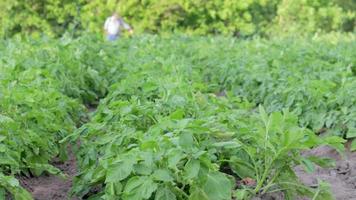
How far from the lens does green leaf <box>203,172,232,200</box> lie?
2.89 m

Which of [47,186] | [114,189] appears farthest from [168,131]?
[47,186]

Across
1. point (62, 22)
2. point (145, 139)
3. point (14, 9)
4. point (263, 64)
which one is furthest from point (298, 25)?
point (145, 139)

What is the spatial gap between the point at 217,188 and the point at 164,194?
0.23 m

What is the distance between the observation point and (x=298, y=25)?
19125 mm

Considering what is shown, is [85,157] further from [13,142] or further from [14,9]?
[14,9]

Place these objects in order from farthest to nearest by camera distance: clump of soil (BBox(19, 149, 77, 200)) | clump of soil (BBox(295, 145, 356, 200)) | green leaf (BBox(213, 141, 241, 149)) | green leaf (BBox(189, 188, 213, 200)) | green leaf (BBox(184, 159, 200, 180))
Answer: clump of soil (BBox(295, 145, 356, 200)) < clump of soil (BBox(19, 149, 77, 200)) < green leaf (BBox(213, 141, 241, 149)) < green leaf (BBox(189, 188, 213, 200)) < green leaf (BBox(184, 159, 200, 180))

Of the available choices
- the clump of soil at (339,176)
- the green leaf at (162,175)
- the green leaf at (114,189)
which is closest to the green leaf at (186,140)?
the green leaf at (162,175)

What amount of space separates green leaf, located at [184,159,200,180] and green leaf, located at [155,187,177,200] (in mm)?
126

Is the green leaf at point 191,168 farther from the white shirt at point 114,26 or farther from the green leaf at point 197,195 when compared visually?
the white shirt at point 114,26

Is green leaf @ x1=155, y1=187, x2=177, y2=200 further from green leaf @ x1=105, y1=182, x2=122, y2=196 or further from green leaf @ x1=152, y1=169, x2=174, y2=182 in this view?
green leaf @ x1=105, y1=182, x2=122, y2=196

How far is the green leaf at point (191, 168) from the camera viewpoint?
2799mm

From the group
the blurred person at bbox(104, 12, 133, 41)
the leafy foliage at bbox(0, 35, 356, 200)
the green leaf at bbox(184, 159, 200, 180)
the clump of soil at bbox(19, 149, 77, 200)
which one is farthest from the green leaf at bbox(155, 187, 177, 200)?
the blurred person at bbox(104, 12, 133, 41)

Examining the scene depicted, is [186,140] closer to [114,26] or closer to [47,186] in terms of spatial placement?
[47,186]

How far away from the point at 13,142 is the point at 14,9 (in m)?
14.5
